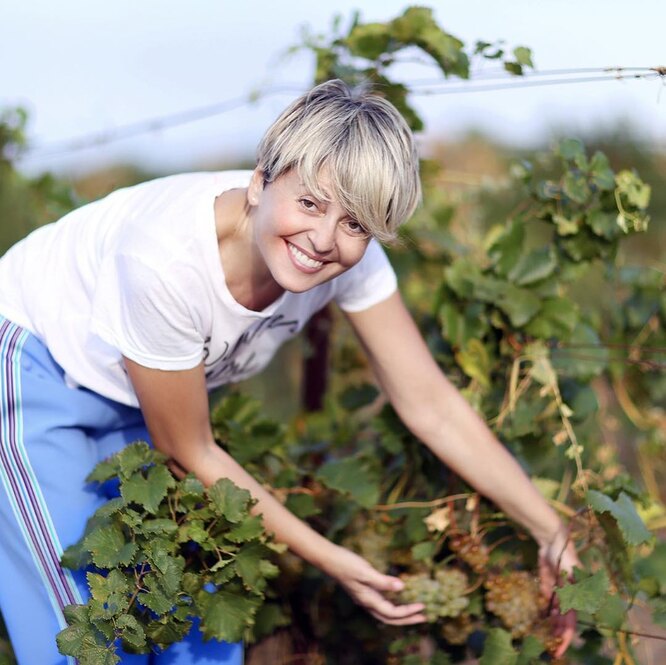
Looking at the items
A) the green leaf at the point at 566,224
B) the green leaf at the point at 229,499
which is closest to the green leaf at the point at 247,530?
the green leaf at the point at 229,499

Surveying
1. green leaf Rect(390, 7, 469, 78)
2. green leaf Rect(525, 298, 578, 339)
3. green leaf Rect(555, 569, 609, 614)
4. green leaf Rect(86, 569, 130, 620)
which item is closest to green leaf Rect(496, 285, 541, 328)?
green leaf Rect(525, 298, 578, 339)

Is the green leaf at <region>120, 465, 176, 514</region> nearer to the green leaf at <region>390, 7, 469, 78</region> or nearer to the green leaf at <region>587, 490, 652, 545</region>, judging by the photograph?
the green leaf at <region>587, 490, 652, 545</region>

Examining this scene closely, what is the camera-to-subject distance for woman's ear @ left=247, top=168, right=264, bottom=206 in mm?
1751

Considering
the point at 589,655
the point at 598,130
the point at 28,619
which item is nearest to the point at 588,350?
the point at 589,655

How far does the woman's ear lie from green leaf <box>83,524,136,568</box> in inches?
25.7

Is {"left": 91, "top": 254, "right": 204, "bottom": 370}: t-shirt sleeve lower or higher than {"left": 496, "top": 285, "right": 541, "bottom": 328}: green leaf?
higher

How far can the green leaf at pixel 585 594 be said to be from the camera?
1.89 m

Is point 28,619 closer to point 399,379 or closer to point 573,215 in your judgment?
point 399,379

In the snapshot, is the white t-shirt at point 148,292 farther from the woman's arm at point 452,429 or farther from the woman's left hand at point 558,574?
the woman's left hand at point 558,574

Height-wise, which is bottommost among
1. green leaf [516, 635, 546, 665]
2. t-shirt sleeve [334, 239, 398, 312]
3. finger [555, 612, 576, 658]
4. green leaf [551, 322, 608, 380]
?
finger [555, 612, 576, 658]

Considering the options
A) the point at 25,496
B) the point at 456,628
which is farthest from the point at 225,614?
the point at 456,628

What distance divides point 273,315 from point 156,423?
322mm

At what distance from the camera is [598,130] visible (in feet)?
22.6

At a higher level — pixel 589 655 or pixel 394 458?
pixel 394 458
